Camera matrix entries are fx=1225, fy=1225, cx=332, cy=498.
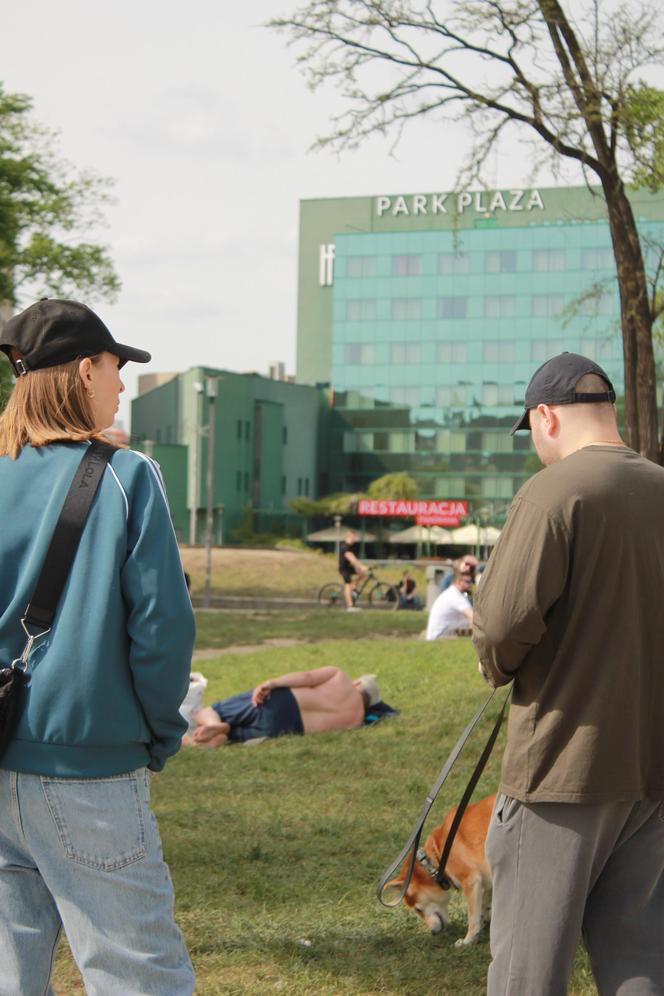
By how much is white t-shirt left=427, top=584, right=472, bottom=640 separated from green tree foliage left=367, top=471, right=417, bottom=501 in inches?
2754

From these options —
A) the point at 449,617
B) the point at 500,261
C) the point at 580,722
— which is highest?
the point at 500,261

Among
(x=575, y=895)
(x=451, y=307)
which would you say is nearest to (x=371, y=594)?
(x=575, y=895)

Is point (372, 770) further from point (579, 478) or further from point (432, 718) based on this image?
point (579, 478)

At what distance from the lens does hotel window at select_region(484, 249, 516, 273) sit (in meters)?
87.8

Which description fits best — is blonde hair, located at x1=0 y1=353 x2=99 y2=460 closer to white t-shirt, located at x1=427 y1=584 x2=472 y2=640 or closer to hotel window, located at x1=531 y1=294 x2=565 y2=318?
white t-shirt, located at x1=427 y1=584 x2=472 y2=640

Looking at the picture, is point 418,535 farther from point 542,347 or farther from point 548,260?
point 548,260

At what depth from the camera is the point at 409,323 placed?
298 ft

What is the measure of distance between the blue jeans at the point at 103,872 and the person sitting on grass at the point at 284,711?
7340 millimetres

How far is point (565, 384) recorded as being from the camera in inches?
123

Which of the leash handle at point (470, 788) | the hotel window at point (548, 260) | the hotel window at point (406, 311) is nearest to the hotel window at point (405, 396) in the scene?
the hotel window at point (406, 311)

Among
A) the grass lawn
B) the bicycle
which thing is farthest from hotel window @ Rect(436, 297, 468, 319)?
the grass lawn

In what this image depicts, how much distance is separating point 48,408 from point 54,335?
6.6 inches

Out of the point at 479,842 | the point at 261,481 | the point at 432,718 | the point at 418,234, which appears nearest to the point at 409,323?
the point at 418,234

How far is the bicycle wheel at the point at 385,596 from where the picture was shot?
3341cm
